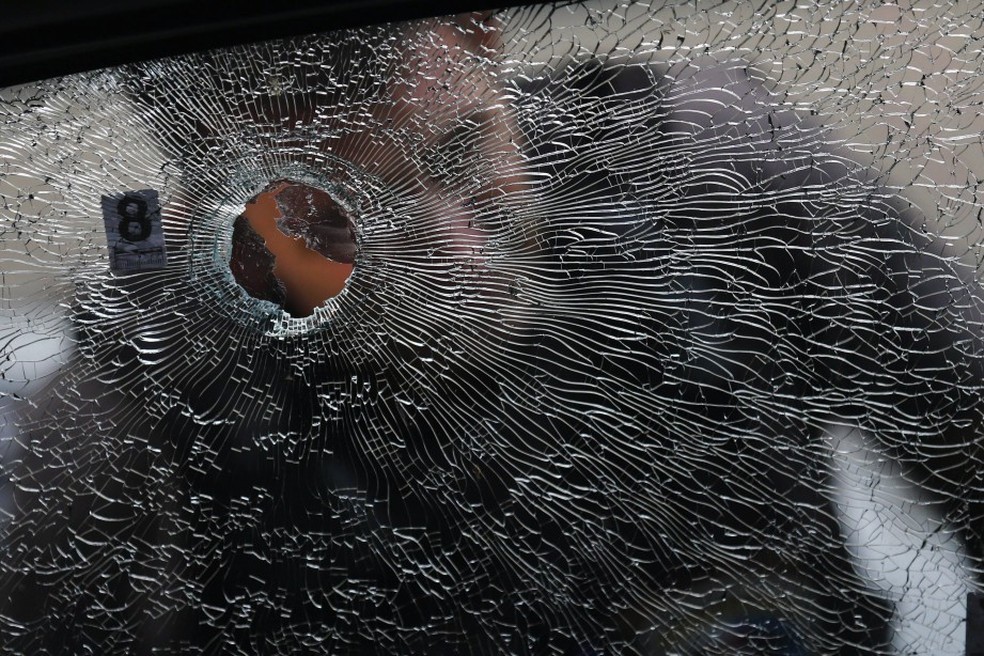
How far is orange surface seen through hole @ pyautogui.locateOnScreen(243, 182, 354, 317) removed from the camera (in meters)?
0.79

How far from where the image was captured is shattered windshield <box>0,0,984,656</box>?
2.19 ft

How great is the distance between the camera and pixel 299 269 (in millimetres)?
789

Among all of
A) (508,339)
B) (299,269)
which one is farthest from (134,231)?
(508,339)

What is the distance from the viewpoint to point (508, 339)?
0.76 metres

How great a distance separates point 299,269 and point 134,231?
8.5 inches

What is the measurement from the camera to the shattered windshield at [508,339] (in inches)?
26.3

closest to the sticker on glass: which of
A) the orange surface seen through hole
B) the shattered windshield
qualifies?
the shattered windshield

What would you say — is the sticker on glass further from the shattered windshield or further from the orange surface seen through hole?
the orange surface seen through hole

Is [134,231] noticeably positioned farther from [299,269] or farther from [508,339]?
[508,339]

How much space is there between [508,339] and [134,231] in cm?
43

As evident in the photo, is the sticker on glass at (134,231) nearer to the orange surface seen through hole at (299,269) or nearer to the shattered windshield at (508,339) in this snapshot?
the shattered windshield at (508,339)

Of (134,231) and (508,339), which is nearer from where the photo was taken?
(508,339)

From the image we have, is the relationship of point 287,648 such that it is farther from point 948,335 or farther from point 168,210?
point 948,335

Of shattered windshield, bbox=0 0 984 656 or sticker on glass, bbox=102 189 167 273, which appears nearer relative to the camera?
shattered windshield, bbox=0 0 984 656
